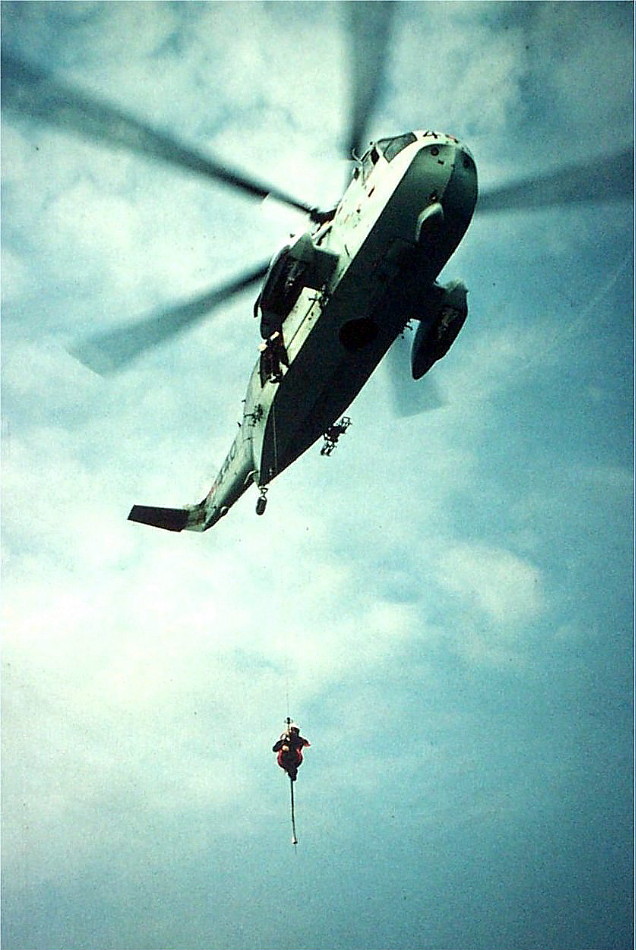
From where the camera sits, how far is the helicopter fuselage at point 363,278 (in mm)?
16031

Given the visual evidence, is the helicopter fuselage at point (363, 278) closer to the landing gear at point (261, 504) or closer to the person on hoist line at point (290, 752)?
Result: the landing gear at point (261, 504)

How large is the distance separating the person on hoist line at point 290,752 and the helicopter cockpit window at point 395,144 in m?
17.0

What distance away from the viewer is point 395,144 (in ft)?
55.1

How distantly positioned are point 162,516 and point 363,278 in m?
14.9

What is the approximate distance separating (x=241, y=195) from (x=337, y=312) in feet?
12.8

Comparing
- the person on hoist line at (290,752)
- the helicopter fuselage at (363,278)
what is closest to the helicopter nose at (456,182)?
the helicopter fuselage at (363,278)

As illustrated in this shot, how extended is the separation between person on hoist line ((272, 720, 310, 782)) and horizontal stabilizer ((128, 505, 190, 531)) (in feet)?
33.3

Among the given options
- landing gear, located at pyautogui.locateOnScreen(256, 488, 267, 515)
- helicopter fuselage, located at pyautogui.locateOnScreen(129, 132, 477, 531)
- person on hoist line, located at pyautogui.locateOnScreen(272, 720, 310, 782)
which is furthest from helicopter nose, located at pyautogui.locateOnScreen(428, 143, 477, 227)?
person on hoist line, located at pyautogui.locateOnScreen(272, 720, 310, 782)

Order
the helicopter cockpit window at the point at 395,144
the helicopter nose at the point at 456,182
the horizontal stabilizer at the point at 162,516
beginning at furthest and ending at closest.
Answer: the horizontal stabilizer at the point at 162,516
the helicopter cockpit window at the point at 395,144
the helicopter nose at the point at 456,182

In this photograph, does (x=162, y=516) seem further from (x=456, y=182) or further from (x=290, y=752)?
(x=456, y=182)

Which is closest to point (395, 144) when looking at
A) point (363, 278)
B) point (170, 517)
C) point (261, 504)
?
point (363, 278)

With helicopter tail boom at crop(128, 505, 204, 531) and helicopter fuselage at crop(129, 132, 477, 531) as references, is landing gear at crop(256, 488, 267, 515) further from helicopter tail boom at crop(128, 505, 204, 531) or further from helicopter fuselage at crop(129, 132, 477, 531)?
helicopter tail boom at crop(128, 505, 204, 531)

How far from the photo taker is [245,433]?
23.1 metres

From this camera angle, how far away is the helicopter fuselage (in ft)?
52.6
